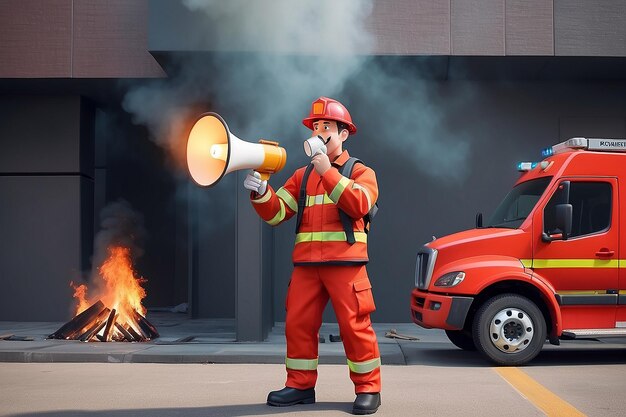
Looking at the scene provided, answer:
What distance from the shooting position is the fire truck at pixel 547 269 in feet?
29.5

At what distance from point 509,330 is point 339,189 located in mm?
4123

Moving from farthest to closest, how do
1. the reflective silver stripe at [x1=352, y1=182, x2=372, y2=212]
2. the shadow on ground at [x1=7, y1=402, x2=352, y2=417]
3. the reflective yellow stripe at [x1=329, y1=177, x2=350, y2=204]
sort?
the shadow on ground at [x1=7, y1=402, x2=352, y2=417] → the reflective silver stripe at [x1=352, y1=182, x2=372, y2=212] → the reflective yellow stripe at [x1=329, y1=177, x2=350, y2=204]

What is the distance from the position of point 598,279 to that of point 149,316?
9793 mm

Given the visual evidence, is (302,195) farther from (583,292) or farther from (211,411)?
(583,292)

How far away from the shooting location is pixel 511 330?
904cm

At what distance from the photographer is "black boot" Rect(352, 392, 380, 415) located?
5840 mm

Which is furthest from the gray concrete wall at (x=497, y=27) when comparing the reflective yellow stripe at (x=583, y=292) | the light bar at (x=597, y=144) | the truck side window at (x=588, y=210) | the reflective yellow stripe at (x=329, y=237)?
the reflective yellow stripe at (x=329, y=237)

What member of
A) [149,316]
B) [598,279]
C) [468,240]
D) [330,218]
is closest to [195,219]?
[149,316]

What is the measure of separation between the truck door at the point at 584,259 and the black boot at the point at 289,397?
154 inches

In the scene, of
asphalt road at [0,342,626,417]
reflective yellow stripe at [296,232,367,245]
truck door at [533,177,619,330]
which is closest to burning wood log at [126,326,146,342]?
asphalt road at [0,342,626,417]

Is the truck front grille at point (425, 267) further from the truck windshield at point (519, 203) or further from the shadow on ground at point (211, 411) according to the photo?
the shadow on ground at point (211, 411)

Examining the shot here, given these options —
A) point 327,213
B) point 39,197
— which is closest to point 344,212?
point 327,213

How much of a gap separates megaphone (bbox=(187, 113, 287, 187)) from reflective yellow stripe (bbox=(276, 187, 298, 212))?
35 centimetres

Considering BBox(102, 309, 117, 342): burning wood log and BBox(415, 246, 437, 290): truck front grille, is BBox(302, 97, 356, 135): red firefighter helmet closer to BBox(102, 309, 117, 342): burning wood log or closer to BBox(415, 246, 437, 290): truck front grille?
BBox(415, 246, 437, 290): truck front grille
